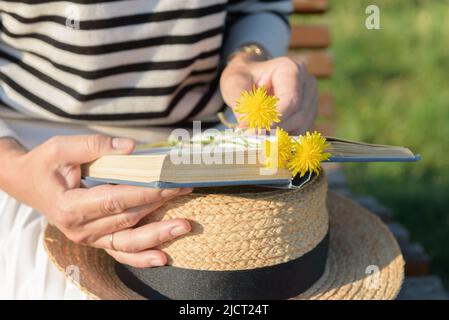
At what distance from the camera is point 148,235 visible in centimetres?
103

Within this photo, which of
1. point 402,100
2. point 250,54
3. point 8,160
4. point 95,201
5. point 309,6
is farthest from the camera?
point 402,100

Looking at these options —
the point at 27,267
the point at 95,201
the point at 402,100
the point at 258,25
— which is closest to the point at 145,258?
the point at 95,201

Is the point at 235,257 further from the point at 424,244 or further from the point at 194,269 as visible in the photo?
the point at 424,244

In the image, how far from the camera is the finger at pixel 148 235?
1.01 metres

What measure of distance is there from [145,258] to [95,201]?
0.12 m

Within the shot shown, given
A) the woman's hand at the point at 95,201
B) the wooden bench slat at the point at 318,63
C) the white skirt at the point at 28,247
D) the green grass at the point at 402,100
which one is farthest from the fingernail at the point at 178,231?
the wooden bench slat at the point at 318,63

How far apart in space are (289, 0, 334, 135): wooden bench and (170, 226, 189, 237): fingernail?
132 cm

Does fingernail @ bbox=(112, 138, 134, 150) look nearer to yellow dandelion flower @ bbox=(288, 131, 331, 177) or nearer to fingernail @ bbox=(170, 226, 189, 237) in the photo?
fingernail @ bbox=(170, 226, 189, 237)

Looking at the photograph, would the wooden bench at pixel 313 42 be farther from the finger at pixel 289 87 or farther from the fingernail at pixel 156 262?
the fingernail at pixel 156 262

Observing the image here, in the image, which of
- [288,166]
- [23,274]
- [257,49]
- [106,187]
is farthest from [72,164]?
[257,49]

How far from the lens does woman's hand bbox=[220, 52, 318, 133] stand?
47.7 inches

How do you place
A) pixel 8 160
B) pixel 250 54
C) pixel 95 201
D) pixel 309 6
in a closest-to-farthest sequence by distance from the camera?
pixel 95 201 → pixel 8 160 → pixel 250 54 → pixel 309 6

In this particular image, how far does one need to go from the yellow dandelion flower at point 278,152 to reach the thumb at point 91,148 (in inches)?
9.1

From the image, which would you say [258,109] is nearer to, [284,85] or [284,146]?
[284,146]
